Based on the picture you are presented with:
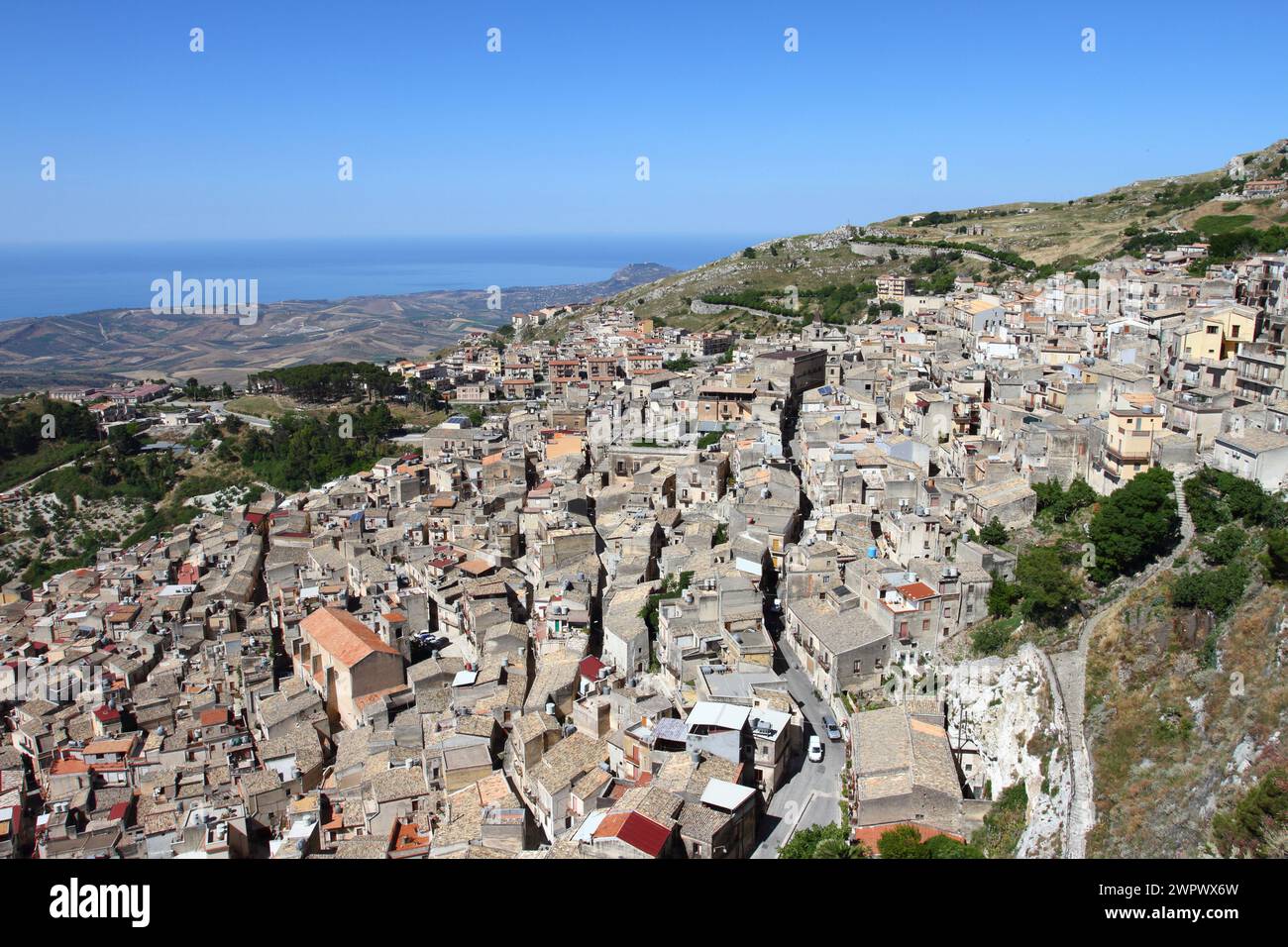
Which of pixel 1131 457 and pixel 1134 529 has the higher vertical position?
pixel 1131 457

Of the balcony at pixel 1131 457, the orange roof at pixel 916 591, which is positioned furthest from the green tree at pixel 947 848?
the balcony at pixel 1131 457

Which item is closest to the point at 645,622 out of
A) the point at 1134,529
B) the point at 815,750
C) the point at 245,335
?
the point at 815,750

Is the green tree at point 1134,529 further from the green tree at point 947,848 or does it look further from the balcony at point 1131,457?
the green tree at point 947,848

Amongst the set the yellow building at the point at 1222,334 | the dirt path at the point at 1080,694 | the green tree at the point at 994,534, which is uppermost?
the yellow building at the point at 1222,334

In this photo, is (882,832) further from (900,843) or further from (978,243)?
(978,243)

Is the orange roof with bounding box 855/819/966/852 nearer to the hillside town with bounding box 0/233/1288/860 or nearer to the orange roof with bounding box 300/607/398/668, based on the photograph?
the hillside town with bounding box 0/233/1288/860
